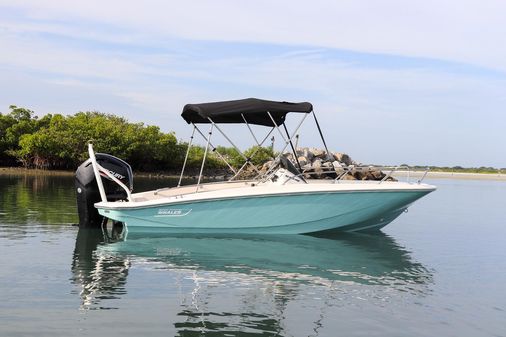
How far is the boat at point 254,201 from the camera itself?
40.6 ft

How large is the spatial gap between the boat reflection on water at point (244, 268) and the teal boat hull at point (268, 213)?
25cm

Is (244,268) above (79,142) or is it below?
below

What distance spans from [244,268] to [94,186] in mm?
5176

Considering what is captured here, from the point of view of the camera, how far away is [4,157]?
48156 mm

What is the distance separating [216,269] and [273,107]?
484cm

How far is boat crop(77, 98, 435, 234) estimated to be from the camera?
488 inches

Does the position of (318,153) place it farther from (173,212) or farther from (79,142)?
(173,212)

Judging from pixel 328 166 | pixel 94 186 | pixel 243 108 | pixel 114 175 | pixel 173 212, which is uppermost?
pixel 243 108

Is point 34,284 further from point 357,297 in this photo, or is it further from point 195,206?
point 195,206

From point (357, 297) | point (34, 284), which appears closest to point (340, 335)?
point (357, 297)

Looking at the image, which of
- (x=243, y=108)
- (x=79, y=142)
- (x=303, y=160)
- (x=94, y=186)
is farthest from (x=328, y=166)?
(x=79, y=142)

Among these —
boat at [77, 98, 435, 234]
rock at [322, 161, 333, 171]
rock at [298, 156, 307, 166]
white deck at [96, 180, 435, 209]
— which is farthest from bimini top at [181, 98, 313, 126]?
rock at [298, 156, 307, 166]

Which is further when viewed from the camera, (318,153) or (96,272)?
(318,153)

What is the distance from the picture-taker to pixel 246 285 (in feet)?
26.9
